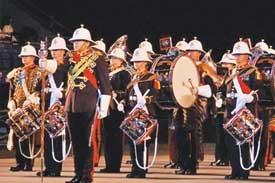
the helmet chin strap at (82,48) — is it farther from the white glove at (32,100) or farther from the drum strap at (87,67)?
the white glove at (32,100)

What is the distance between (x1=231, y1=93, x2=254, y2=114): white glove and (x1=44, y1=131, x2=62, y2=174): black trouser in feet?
9.18

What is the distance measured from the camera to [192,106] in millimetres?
13039

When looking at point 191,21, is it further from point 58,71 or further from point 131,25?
point 58,71

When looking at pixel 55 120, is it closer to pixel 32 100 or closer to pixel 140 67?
pixel 32 100

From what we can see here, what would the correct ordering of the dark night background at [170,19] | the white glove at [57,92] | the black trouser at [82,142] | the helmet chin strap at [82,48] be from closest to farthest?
the black trouser at [82,142] → the helmet chin strap at [82,48] → the white glove at [57,92] → the dark night background at [170,19]

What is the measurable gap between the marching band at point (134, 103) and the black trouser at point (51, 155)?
0.02 m

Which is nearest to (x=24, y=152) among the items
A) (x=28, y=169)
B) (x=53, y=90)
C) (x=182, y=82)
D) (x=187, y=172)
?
(x=28, y=169)

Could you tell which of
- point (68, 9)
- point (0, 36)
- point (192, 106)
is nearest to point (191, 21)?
point (68, 9)

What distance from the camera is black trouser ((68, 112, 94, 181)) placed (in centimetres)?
1081

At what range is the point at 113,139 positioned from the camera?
13.6 m

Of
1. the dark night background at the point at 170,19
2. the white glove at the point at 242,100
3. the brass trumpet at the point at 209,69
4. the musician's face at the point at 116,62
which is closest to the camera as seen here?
the white glove at the point at 242,100

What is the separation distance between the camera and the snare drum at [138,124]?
1247 cm

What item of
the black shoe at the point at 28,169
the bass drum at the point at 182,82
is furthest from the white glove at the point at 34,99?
the bass drum at the point at 182,82

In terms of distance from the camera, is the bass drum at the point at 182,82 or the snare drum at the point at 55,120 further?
the bass drum at the point at 182,82
